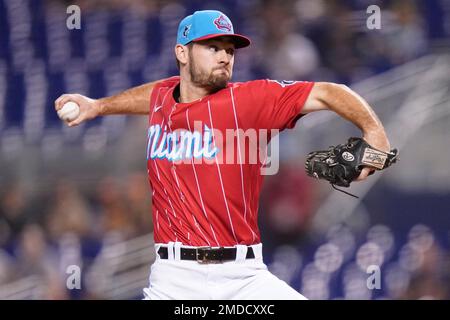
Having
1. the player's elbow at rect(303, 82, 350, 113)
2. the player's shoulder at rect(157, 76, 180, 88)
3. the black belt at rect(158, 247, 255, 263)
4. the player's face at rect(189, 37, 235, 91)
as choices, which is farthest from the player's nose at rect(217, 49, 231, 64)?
the black belt at rect(158, 247, 255, 263)

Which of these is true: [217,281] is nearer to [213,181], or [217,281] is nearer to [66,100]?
[213,181]

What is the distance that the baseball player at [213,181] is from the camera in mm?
3162

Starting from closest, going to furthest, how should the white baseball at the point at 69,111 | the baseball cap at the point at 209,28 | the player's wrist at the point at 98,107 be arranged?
the baseball cap at the point at 209,28
the white baseball at the point at 69,111
the player's wrist at the point at 98,107

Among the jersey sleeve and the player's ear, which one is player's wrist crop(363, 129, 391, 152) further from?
the player's ear

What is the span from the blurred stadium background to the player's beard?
5.02 ft

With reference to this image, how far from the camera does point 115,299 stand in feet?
15.6

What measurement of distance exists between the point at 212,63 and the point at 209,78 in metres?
0.07

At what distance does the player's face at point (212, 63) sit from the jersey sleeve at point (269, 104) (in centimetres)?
12

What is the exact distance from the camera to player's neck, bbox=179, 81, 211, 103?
11.0 feet

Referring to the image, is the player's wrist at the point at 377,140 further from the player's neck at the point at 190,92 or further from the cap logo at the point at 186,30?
the cap logo at the point at 186,30

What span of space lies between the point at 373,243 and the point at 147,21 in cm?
198

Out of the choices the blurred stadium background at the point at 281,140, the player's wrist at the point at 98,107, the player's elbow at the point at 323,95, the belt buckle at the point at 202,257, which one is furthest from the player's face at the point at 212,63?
the blurred stadium background at the point at 281,140

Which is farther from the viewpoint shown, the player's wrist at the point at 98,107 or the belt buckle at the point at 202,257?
the player's wrist at the point at 98,107

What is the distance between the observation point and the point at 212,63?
3.30 m
